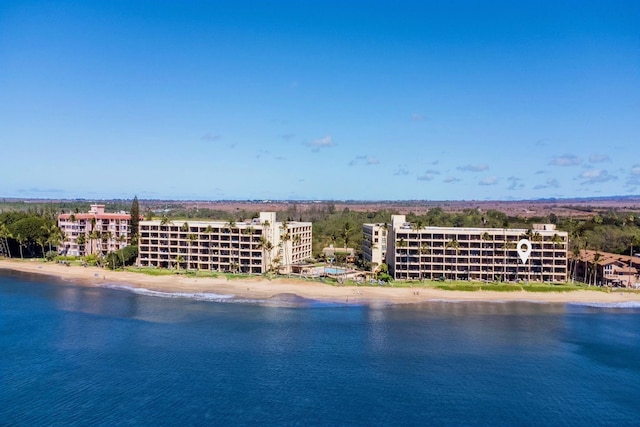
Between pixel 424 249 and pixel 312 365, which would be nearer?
pixel 312 365

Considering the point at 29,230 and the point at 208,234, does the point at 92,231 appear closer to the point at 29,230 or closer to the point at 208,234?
the point at 29,230

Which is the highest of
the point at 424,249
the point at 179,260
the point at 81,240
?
the point at 81,240

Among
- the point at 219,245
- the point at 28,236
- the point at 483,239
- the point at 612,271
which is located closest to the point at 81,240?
the point at 28,236

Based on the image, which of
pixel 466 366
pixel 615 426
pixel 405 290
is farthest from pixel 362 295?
pixel 615 426

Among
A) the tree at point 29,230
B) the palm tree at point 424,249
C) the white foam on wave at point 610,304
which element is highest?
the tree at point 29,230

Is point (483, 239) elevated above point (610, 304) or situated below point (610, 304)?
above

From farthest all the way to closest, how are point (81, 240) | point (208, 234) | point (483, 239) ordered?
point (81, 240), point (208, 234), point (483, 239)

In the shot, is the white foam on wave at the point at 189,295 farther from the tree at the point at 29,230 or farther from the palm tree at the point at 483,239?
the palm tree at the point at 483,239

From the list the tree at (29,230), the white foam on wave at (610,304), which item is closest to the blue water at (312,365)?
the white foam on wave at (610,304)
